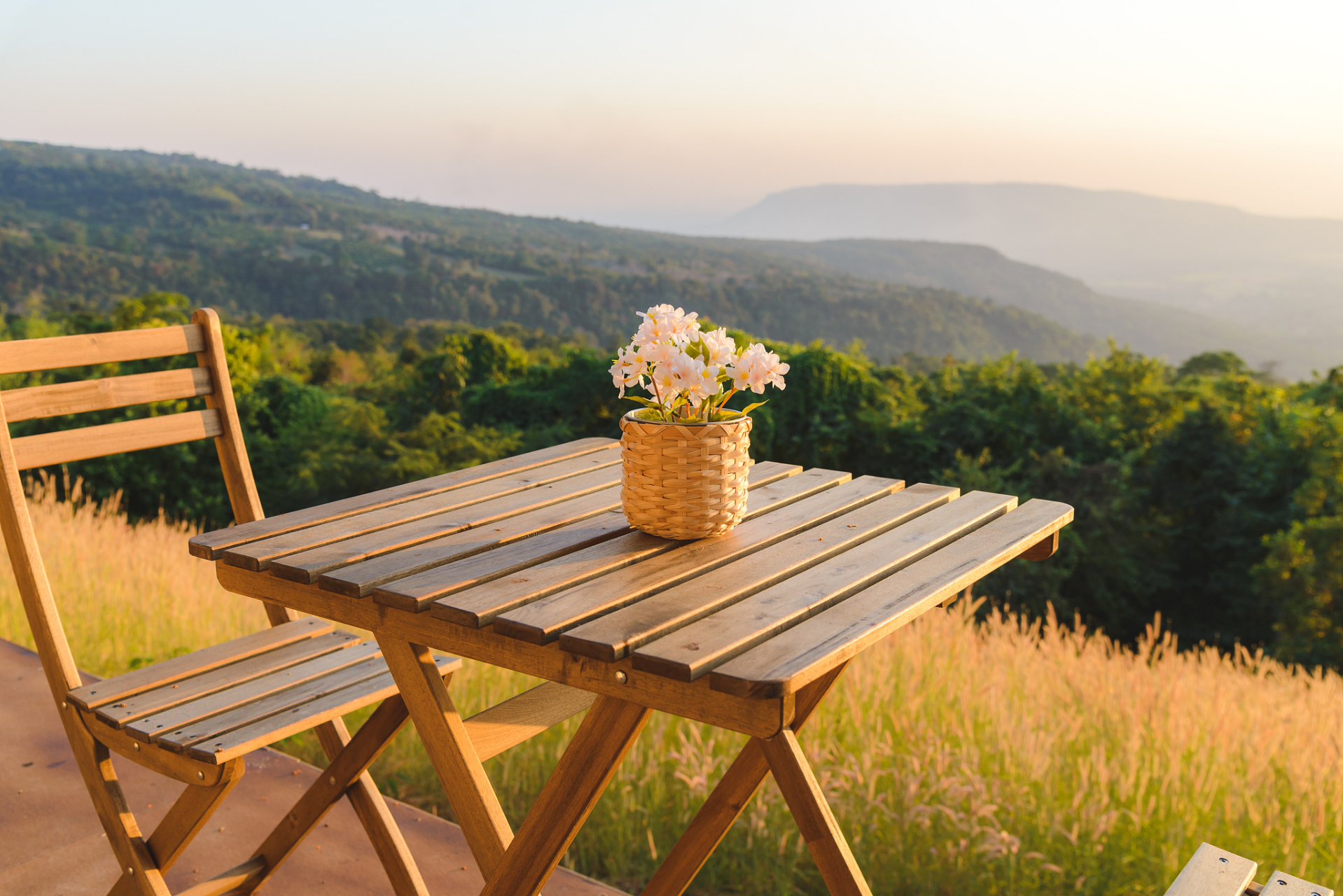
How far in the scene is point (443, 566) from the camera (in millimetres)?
1227

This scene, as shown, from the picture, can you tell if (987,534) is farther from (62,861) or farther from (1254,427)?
(1254,427)

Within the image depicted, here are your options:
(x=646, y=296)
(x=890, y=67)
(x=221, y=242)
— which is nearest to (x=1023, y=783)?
(x=890, y=67)

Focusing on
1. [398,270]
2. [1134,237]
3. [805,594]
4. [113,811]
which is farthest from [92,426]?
[1134,237]

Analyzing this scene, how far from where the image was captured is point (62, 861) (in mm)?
1998

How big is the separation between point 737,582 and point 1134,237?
A: 5240cm

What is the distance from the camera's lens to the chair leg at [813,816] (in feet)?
3.72

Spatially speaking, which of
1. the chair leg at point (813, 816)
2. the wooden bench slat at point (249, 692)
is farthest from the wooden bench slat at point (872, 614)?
the wooden bench slat at point (249, 692)

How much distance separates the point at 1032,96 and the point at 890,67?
2.72 m

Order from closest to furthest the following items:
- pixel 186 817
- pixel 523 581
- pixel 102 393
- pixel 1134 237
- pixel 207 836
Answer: pixel 523 581
pixel 186 817
pixel 102 393
pixel 207 836
pixel 1134 237

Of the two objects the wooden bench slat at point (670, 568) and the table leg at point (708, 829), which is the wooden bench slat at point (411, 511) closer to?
the wooden bench slat at point (670, 568)

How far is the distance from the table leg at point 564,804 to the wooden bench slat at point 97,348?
1137 millimetres

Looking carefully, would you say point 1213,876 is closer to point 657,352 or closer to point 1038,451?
point 657,352

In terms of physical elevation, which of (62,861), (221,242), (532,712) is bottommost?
(62,861)

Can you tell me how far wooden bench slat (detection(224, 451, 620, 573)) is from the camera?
1270 mm
